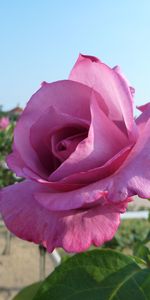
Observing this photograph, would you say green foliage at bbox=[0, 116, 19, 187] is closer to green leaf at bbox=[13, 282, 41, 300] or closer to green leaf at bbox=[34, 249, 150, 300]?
green leaf at bbox=[13, 282, 41, 300]

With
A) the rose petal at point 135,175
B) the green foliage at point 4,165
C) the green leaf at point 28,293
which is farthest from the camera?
the green foliage at point 4,165

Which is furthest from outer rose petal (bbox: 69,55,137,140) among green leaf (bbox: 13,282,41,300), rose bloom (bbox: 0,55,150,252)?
green leaf (bbox: 13,282,41,300)

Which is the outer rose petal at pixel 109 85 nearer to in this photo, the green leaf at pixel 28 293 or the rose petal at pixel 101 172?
the rose petal at pixel 101 172

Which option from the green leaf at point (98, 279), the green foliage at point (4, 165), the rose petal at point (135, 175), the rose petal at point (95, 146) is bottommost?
the green foliage at point (4, 165)

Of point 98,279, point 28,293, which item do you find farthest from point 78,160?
point 28,293

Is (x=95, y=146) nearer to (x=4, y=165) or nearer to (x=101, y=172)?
(x=101, y=172)

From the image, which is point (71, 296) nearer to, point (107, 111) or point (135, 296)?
point (135, 296)

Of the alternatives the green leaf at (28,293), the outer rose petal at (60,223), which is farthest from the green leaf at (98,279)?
the green leaf at (28,293)
